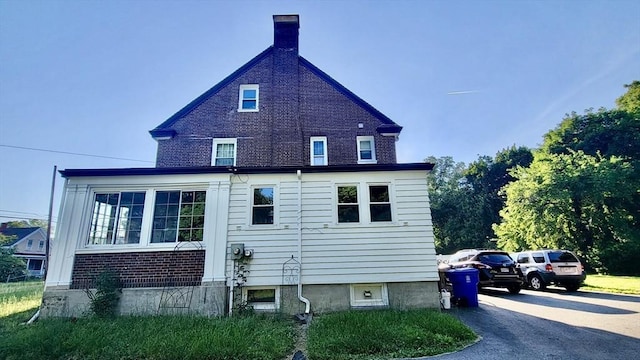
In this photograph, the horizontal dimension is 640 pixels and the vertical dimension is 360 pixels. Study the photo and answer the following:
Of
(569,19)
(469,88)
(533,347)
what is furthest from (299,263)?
(469,88)

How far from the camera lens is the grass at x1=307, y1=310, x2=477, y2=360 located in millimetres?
5375

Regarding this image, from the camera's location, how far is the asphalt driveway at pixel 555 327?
5.29m

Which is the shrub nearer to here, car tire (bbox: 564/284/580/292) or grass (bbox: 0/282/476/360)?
grass (bbox: 0/282/476/360)

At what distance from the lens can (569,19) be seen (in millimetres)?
9891

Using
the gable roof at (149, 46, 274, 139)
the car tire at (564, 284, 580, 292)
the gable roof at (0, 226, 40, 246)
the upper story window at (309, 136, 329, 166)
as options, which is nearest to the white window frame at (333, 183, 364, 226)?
the upper story window at (309, 136, 329, 166)

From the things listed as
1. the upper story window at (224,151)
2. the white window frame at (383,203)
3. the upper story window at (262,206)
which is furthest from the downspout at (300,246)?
the upper story window at (224,151)

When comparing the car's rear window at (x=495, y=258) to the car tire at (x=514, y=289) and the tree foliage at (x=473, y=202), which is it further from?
the tree foliage at (x=473, y=202)

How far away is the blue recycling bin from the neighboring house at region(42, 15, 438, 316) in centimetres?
173

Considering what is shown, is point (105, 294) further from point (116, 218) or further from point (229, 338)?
point (229, 338)

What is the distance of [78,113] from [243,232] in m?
13.2

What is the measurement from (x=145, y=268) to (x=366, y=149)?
36.4 ft

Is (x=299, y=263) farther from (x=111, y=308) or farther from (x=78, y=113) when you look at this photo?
(x=78, y=113)

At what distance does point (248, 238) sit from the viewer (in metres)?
8.62

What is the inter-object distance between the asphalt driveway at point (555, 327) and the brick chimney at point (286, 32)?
14.7m
